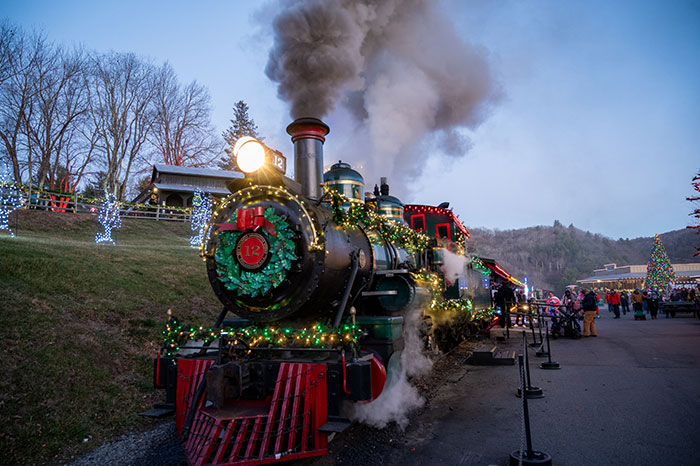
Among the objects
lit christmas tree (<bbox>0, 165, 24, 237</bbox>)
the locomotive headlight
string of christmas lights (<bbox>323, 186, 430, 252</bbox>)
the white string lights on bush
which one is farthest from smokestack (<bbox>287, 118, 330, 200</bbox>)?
the white string lights on bush

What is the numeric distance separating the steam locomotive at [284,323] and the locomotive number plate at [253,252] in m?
0.01

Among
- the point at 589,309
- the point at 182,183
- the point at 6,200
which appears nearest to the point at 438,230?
the point at 589,309

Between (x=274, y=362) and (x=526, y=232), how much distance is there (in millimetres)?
105037

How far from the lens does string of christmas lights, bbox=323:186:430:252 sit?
4.61m

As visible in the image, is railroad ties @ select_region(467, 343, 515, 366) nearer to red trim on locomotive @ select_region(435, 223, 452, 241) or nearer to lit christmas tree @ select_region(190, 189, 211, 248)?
red trim on locomotive @ select_region(435, 223, 452, 241)

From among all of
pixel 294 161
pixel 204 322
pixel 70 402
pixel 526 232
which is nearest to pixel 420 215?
pixel 294 161

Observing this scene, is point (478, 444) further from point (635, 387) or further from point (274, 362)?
point (635, 387)

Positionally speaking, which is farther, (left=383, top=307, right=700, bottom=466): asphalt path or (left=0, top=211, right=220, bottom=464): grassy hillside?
(left=0, top=211, right=220, bottom=464): grassy hillside

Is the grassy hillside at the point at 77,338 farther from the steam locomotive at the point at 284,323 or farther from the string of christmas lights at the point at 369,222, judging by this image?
the string of christmas lights at the point at 369,222

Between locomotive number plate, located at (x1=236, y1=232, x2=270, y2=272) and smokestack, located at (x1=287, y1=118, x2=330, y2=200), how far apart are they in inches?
37.1

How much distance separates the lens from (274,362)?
12.0ft

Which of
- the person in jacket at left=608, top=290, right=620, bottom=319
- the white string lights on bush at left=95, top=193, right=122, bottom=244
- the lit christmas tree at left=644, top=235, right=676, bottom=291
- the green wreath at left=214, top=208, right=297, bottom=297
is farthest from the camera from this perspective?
the lit christmas tree at left=644, top=235, right=676, bottom=291

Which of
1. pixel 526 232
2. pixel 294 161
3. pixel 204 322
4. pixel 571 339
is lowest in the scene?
pixel 571 339

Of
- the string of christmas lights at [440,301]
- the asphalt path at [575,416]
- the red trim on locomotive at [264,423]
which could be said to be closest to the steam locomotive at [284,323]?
the red trim on locomotive at [264,423]
